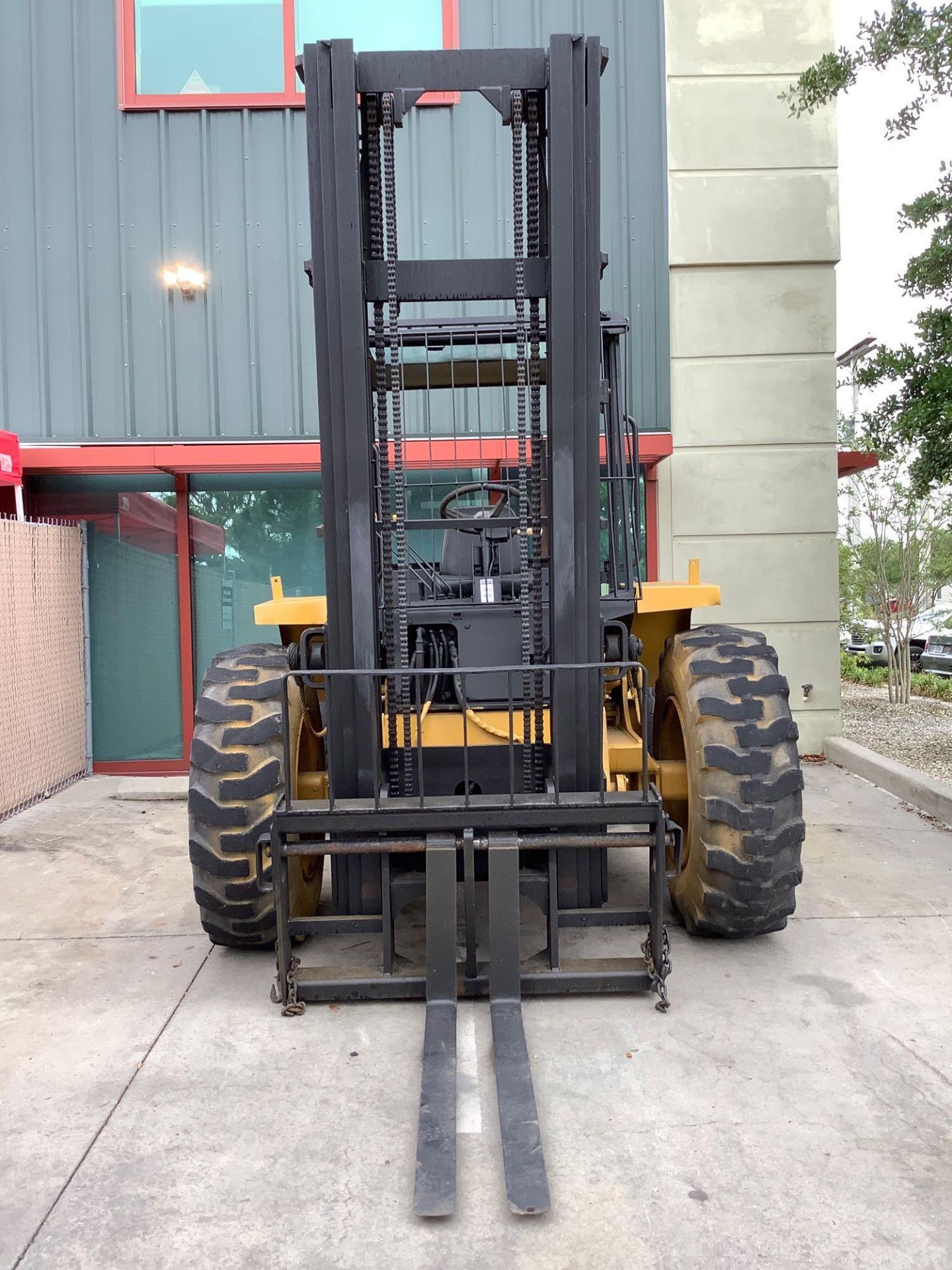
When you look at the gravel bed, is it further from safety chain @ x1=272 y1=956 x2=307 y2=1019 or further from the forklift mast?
safety chain @ x1=272 y1=956 x2=307 y2=1019

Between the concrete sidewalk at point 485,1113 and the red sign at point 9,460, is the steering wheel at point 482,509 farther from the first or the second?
the red sign at point 9,460

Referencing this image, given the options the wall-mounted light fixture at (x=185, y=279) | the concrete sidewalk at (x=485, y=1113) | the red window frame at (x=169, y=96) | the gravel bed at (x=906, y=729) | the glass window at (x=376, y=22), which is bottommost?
the concrete sidewalk at (x=485, y=1113)

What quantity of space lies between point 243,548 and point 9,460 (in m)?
2.28

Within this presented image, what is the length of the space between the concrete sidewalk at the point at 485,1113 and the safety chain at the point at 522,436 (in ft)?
3.94

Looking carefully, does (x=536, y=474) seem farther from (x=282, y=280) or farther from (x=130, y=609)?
(x=130, y=609)

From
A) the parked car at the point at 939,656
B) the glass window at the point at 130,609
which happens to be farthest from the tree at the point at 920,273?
the parked car at the point at 939,656

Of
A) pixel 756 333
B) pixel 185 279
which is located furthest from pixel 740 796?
pixel 185 279

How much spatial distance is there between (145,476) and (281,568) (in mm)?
1589

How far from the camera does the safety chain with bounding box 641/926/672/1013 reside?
388cm

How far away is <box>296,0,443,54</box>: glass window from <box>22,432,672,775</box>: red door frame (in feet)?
13.6

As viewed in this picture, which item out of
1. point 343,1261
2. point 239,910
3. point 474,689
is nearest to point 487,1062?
point 343,1261

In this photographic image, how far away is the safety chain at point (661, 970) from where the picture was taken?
12.7 ft

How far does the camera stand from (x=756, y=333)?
966cm

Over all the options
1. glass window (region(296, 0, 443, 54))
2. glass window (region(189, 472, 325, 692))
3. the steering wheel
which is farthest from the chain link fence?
glass window (region(296, 0, 443, 54))
